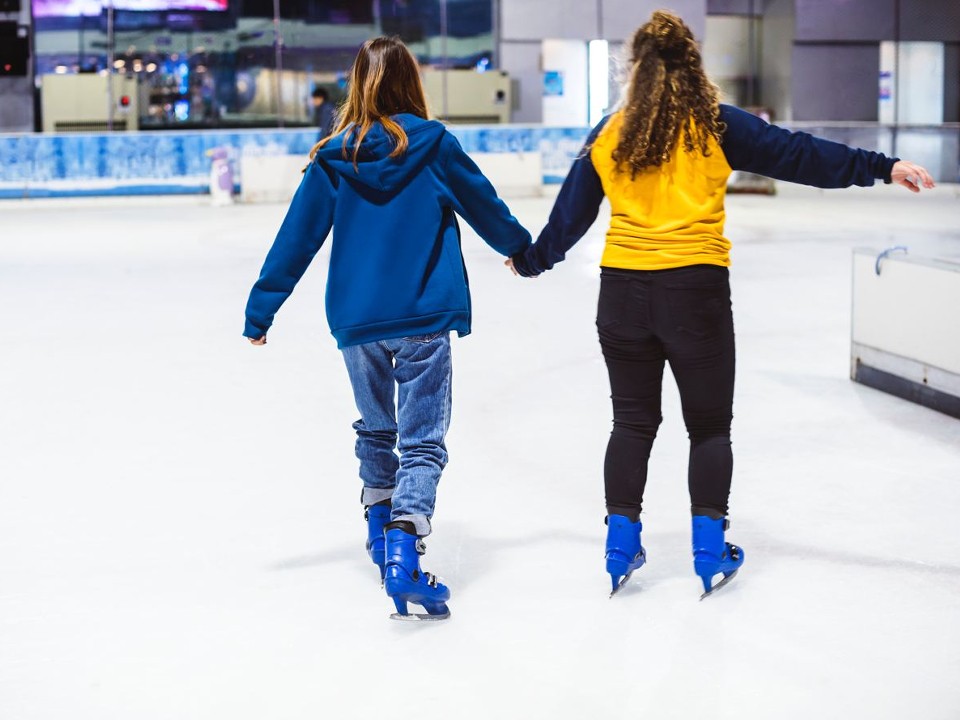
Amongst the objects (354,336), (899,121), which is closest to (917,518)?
(354,336)

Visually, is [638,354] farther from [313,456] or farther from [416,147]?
[313,456]

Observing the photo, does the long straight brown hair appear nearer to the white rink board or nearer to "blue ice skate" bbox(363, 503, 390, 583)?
"blue ice skate" bbox(363, 503, 390, 583)

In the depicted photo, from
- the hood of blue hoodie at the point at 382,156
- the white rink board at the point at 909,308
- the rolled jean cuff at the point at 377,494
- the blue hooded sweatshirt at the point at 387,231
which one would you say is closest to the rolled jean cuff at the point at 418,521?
the rolled jean cuff at the point at 377,494

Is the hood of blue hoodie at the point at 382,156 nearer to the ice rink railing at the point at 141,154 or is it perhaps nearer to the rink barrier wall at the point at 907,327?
the rink barrier wall at the point at 907,327

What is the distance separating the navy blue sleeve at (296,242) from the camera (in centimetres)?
290

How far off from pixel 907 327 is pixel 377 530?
293 centimetres

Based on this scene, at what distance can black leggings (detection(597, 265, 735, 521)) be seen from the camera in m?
2.87

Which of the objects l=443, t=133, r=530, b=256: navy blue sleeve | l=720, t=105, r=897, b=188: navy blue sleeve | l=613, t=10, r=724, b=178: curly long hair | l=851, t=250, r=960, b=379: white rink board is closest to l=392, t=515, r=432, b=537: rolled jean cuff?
l=443, t=133, r=530, b=256: navy blue sleeve

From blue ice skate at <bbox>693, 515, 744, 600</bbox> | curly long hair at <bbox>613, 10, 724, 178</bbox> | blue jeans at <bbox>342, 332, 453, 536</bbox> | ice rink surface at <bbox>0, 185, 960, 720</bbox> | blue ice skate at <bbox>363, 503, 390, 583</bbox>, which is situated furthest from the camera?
blue ice skate at <bbox>363, 503, 390, 583</bbox>

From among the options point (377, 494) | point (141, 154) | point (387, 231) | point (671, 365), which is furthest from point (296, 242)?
point (141, 154)

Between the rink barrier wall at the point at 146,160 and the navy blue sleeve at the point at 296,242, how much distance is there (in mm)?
14416

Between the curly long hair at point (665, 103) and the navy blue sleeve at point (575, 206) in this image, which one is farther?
the navy blue sleeve at point (575, 206)

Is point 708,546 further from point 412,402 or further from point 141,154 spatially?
point 141,154

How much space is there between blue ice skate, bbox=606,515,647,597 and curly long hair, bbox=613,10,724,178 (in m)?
0.84
